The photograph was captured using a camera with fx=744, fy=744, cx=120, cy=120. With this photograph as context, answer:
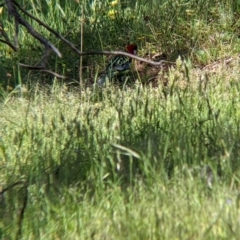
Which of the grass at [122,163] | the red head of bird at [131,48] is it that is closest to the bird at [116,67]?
the red head of bird at [131,48]

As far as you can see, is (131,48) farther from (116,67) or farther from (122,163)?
(122,163)

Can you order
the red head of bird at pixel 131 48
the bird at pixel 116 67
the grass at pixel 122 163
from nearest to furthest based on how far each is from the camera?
the grass at pixel 122 163, the bird at pixel 116 67, the red head of bird at pixel 131 48

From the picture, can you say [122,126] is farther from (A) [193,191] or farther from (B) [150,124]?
(A) [193,191]

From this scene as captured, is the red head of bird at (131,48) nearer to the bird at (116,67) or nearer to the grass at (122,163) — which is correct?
the bird at (116,67)

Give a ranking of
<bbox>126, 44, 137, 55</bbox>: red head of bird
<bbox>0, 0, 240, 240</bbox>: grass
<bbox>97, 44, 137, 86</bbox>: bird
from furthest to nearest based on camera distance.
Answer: <bbox>126, 44, 137, 55</bbox>: red head of bird, <bbox>97, 44, 137, 86</bbox>: bird, <bbox>0, 0, 240, 240</bbox>: grass

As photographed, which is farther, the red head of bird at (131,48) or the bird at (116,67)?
the red head of bird at (131,48)

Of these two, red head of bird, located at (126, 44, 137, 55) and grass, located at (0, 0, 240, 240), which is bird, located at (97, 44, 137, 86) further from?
grass, located at (0, 0, 240, 240)

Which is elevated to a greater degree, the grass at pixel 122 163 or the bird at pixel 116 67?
the bird at pixel 116 67

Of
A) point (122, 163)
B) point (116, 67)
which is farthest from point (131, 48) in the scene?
point (122, 163)

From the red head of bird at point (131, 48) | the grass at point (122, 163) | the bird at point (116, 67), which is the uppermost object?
the red head of bird at point (131, 48)

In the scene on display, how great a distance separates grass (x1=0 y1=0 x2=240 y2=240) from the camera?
3189 millimetres

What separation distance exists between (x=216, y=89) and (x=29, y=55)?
2.44 meters

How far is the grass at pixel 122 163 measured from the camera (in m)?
3.19

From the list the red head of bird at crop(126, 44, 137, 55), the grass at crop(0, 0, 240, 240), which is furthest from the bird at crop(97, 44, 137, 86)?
the grass at crop(0, 0, 240, 240)
